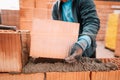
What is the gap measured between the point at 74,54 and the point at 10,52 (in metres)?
0.31

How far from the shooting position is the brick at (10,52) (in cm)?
99

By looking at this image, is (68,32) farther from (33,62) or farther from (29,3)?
(29,3)

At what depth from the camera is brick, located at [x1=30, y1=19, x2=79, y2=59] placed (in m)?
1.05

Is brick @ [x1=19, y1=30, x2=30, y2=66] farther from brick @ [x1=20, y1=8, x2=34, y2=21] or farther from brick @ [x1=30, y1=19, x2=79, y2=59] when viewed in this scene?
brick @ [x1=20, y1=8, x2=34, y2=21]

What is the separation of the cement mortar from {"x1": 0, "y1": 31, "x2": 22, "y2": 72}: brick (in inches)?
2.2

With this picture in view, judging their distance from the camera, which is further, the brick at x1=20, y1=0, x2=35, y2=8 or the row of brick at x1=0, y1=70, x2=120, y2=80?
the brick at x1=20, y1=0, x2=35, y2=8

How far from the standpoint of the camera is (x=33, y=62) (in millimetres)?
1115

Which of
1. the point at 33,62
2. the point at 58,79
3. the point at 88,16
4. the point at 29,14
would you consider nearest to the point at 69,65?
the point at 58,79

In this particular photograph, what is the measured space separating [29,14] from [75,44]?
11.6 feet

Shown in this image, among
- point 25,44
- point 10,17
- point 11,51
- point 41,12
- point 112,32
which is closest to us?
point 11,51

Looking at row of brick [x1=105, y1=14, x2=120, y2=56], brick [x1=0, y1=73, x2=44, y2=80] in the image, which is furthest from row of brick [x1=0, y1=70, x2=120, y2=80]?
row of brick [x1=105, y1=14, x2=120, y2=56]

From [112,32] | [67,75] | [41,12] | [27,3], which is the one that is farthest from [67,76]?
[112,32]

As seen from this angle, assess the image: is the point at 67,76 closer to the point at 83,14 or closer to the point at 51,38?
the point at 51,38

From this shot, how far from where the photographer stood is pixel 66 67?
3.44 ft
